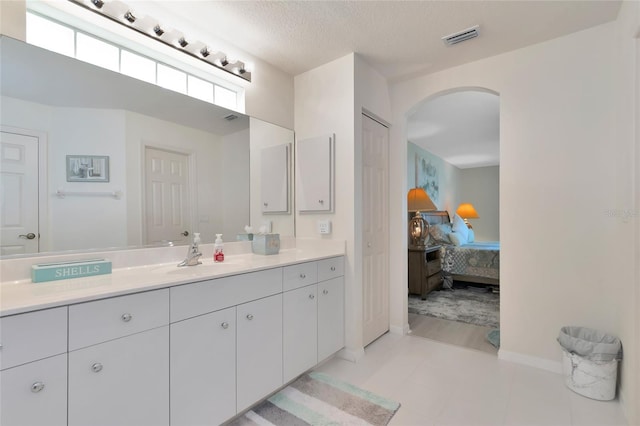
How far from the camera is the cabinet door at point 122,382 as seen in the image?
1057mm

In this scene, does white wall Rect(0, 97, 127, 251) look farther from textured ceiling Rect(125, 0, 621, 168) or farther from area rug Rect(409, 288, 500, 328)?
area rug Rect(409, 288, 500, 328)

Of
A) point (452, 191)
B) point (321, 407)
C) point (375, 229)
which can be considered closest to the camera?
point (321, 407)

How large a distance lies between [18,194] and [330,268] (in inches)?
70.7

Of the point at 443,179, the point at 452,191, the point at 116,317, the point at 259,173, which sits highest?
the point at 443,179

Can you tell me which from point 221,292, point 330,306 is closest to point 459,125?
point 330,306

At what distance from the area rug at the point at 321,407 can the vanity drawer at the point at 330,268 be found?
719 millimetres

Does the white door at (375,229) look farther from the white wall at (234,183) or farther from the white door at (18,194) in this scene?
A: the white door at (18,194)

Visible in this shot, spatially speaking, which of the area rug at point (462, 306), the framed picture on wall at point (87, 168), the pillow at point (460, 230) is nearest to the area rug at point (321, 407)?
the framed picture on wall at point (87, 168)

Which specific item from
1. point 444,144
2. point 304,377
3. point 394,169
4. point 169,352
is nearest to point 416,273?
point 394,169

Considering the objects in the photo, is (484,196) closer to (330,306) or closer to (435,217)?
(435,217)

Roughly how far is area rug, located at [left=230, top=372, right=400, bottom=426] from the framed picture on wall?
155 centimetres

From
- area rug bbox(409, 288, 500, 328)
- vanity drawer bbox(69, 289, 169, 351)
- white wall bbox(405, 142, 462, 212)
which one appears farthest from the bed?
vanity drawer bbox(69, 289, 169, 351)

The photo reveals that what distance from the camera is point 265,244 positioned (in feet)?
7.57

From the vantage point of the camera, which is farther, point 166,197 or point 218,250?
point 218,250
